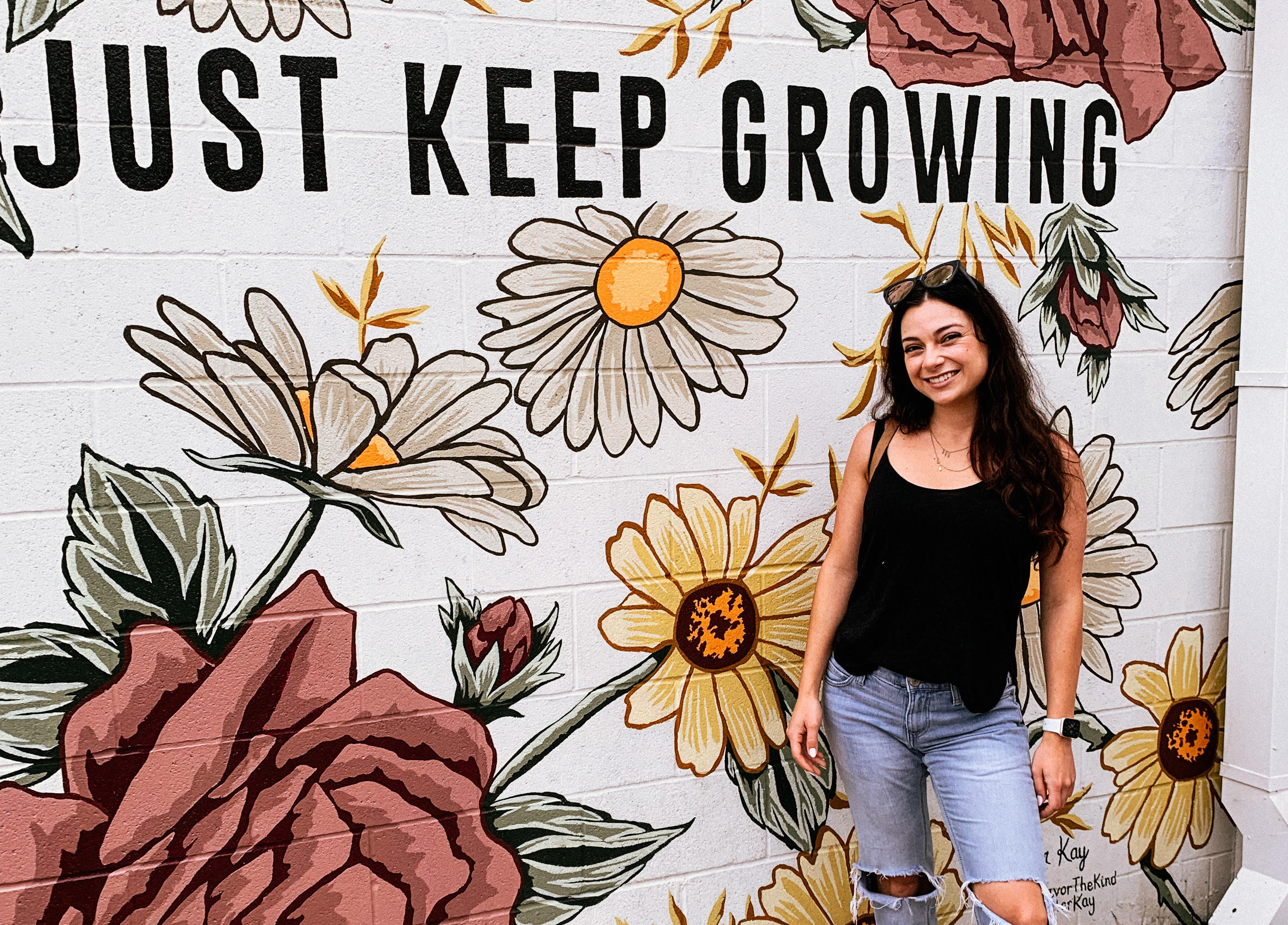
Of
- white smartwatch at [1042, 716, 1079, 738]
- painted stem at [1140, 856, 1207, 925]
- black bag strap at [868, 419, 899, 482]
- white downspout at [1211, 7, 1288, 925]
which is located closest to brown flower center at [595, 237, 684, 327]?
black bag strap at [868, 419, 899, 482]

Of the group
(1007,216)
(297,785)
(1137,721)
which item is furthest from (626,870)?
(1007,216)

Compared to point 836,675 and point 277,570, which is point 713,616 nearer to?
point 836,675

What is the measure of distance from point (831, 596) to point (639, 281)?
28.7 inches

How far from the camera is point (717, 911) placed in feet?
8.00

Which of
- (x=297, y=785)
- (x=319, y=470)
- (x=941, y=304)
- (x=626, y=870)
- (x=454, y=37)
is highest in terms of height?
(x=454, y=37)

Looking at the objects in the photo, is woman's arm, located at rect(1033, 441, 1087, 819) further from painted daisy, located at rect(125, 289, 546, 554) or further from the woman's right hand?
painted daisy, located at rect(125, 289, 546, 554)

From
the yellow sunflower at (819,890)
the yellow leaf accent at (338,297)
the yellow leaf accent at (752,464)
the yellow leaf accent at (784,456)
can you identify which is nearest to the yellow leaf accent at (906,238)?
the yellow leaf accent at (784,456)

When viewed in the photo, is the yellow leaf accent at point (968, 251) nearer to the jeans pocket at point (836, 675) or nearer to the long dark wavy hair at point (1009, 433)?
the long dark wavy hair at point (1009, 433)

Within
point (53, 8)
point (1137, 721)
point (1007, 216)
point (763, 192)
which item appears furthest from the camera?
point (1137, 721)

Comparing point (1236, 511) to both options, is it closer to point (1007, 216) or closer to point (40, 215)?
point (1007, 216)

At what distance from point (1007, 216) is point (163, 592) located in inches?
75.1

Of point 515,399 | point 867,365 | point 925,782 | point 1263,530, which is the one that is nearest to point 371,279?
point 515,399

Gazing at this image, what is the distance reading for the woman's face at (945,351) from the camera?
204 centimetres

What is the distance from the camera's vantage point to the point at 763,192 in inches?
90.7
